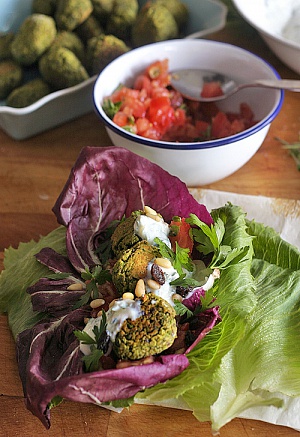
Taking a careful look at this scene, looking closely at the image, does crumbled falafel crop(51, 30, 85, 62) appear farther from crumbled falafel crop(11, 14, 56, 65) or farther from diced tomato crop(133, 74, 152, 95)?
diced tomato crop(133, 74, 152, 95)

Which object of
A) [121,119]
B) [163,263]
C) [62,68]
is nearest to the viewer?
[163,263]

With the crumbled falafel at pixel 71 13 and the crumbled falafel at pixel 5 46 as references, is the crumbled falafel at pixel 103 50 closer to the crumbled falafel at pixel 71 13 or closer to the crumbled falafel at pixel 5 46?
the crumbled falafel at pixel 71 13

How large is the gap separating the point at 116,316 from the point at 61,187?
107cm

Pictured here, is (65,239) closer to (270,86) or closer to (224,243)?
(224,243)

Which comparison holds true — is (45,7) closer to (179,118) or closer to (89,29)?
(89,29)

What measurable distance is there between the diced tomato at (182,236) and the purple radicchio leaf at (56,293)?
314mm

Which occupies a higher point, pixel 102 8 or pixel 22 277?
pixel 102 8

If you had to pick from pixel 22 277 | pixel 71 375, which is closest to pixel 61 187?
pixel 22 277

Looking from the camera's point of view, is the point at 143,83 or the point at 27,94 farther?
the point at 27,94

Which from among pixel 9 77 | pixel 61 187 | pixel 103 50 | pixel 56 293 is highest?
pixel 103 50

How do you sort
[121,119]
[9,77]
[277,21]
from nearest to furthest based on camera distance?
[121,119], [9,77], [277,21]

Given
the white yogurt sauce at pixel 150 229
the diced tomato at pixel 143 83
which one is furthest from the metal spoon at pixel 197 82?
the white yogurt sauce at pixel 150 229

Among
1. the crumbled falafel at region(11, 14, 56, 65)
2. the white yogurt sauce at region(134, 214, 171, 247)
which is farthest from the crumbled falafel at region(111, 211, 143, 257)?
the crumbled falafel at region(11, 14, 56, 65)

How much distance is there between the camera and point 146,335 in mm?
1492
